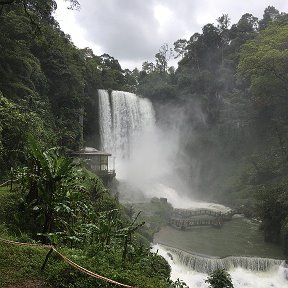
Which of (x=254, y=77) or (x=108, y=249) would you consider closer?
(x=108, y=249)

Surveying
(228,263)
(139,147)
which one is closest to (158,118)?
(139,147)

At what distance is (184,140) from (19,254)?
35548mm

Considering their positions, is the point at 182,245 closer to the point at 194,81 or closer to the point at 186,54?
the point at 194,81

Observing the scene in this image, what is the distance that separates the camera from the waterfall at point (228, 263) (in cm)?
1512

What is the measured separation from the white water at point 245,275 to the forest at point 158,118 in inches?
91.3

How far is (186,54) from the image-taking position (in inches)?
2032

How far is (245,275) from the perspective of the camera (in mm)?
14820

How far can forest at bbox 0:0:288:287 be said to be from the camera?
723 cm

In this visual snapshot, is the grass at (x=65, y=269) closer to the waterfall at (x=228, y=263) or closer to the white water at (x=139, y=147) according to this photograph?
the waterfall at (x=228, y=263)

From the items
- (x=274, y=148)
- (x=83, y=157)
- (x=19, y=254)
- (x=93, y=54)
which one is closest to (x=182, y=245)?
(x=83, y=157)

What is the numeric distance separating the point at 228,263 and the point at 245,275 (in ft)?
2.75

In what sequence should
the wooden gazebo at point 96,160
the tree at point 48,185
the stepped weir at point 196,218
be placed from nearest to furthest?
the tree at point 48,185 → the stepped weir at point 196,218 → the wooden gazebo at point 96,160

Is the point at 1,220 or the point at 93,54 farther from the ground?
the point at 93,54

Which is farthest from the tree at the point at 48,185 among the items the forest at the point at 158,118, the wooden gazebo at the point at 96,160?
the wooden gazebo at the point at 96,160
